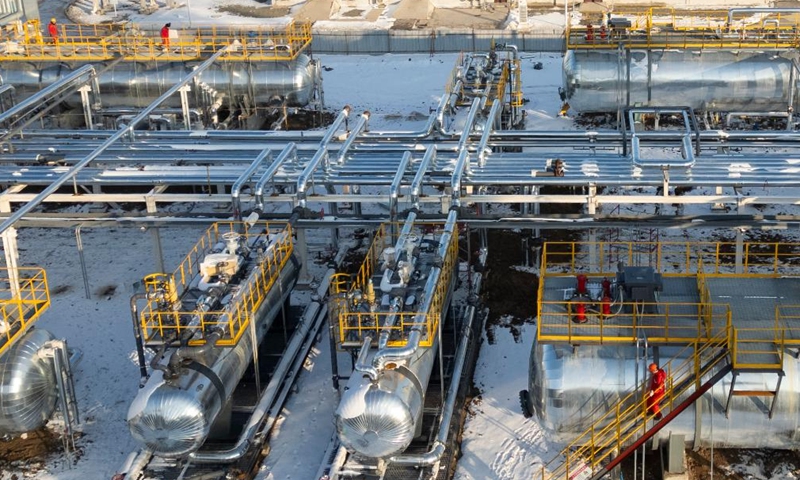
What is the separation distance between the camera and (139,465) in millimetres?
16969

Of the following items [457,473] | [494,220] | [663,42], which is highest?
[663,42]

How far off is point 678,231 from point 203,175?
11.0 metres

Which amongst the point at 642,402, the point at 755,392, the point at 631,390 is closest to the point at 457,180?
the point at 631,390

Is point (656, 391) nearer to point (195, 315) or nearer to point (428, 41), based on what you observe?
point (195, 315)

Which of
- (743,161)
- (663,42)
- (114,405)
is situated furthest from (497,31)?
(114,405)

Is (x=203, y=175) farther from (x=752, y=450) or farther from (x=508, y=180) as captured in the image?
(x=752, y=450)

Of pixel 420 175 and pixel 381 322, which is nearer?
pixel 381 322

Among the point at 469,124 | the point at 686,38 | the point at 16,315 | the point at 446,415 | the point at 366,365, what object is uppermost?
the point at 686,38

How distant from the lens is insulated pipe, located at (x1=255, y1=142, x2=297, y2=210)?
2120cm

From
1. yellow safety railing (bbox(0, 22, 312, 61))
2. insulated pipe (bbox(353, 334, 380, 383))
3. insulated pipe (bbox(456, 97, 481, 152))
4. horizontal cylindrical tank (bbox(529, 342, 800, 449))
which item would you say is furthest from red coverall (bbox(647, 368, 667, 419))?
yellow safety railing (bbox(0, 22, 312, 61))

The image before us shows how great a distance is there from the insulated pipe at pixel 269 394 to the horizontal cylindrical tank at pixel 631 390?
4846mm

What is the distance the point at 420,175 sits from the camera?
21.4m

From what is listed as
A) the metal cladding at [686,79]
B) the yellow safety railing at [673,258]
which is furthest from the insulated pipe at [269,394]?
the metal cladding at [686,79]

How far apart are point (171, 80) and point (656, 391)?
20.6 metres
